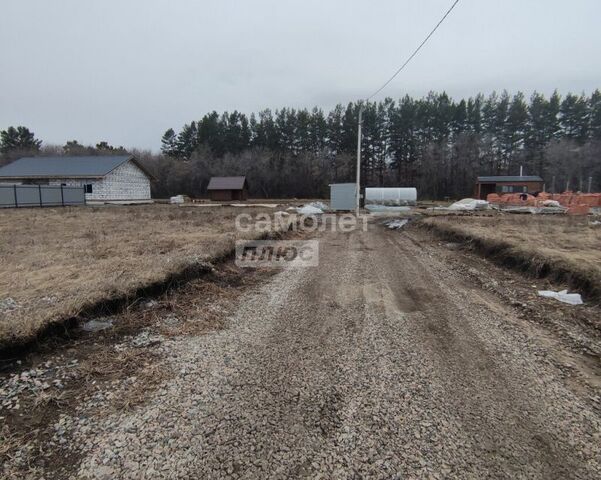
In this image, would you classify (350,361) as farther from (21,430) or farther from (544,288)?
(544,288)

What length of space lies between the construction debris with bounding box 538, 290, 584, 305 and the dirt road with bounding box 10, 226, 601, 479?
1411 mm

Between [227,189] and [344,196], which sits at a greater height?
[227,189]

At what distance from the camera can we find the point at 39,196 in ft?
97.0

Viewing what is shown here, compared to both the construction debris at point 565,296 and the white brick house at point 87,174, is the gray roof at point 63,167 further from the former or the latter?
the construction debris at point 565,296

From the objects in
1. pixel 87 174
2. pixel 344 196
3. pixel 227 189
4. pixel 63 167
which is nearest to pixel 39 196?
pixel 87 174

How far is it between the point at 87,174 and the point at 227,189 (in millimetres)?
17722

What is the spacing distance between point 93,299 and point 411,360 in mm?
3987

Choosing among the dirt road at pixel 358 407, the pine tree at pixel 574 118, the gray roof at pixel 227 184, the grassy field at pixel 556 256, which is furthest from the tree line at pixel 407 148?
the dirt road at pixel 358 407

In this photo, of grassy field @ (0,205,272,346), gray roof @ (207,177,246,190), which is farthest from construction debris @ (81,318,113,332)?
gray roof @ (207,177,246,190)

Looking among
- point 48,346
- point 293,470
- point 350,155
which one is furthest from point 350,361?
point 350,155

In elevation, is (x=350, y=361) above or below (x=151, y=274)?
below

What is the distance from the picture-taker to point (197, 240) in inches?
391

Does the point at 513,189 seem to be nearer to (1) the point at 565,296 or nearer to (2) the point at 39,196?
(1) the point at 565,296

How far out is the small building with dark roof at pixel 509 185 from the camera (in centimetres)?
4053
